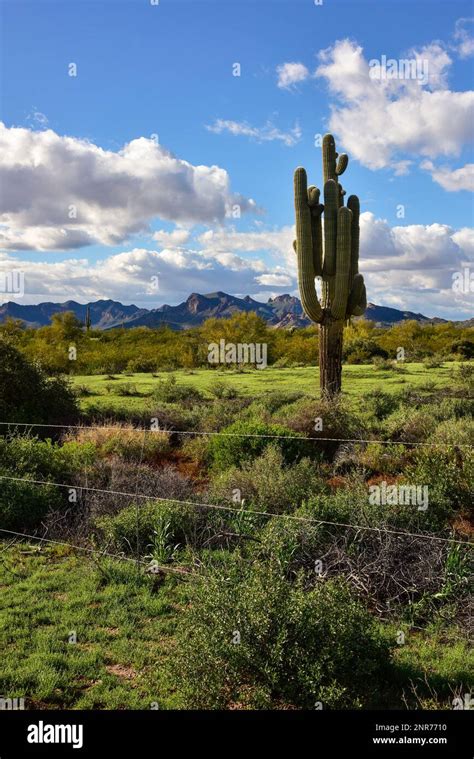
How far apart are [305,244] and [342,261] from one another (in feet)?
3.18

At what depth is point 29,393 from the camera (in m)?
15.0

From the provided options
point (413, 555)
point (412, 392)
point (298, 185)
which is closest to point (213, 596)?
point (413, 555)

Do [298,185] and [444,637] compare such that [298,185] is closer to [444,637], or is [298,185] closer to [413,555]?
[413,555]

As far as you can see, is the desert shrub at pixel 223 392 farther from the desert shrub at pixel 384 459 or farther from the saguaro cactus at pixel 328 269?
the desert shrub at pixel 384 459

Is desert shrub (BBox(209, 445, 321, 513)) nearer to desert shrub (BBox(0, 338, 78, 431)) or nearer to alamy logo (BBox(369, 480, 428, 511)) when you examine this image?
alamy logo (BBox(369, 480, 428, 511))

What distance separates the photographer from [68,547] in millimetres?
7738

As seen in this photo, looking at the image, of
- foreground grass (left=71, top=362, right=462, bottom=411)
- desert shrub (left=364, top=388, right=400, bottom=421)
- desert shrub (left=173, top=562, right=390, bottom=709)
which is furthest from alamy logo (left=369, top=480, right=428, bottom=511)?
foreground grass (left=71, top=362, right=462, bottom=411)

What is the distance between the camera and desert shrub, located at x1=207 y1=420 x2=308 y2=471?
10867 mm

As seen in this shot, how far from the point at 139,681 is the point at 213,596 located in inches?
36.4

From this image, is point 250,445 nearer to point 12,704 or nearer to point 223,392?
point 12,704
